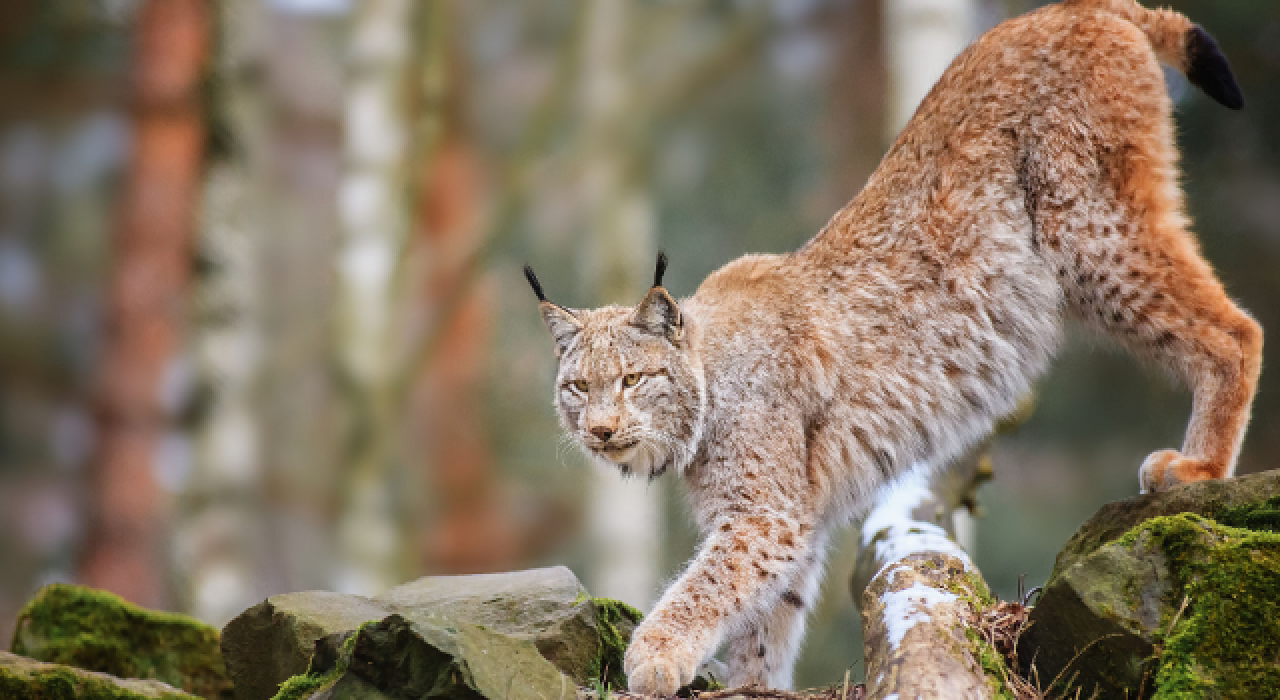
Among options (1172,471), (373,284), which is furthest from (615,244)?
(1172,471)

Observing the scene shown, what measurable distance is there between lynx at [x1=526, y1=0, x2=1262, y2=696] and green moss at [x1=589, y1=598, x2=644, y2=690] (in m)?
0.27

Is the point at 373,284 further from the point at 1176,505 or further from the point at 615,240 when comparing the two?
the point at 1176,505

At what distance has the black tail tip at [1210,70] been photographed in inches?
156

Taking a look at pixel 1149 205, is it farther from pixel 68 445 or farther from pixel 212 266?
pixel 68 445

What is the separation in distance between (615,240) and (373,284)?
2509mm

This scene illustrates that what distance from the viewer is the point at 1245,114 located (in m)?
8.51

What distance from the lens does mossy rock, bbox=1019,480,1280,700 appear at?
236 cm

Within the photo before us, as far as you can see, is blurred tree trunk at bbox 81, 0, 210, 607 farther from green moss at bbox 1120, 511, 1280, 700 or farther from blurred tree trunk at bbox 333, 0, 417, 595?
green moss at bbox 1120, 511, 1280, 700

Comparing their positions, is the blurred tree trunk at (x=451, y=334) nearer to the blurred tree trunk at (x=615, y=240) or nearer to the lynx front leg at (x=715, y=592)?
the blurred tree trunk at (x=615, y=240)

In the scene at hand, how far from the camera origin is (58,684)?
125 inches

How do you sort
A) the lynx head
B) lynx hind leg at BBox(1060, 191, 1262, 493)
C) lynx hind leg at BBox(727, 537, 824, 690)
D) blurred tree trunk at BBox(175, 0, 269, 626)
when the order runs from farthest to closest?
blurred tree trunk at BBox(175, 0, 269, 626), lynx hind leg at BBox(727, 537, 824, 690), the lynx head, lynx hind leg at BBox(1060, 191, 1262, 493)

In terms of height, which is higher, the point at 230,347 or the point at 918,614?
the point at 230,347

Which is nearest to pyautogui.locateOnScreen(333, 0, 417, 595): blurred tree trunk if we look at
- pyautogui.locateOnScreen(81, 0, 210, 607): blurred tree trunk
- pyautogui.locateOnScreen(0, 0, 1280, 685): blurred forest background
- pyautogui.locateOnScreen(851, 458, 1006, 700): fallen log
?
pyautogui.locateOnScreen(0, 0, 1280, 685): blurred forest background

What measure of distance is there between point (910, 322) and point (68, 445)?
303 inches
